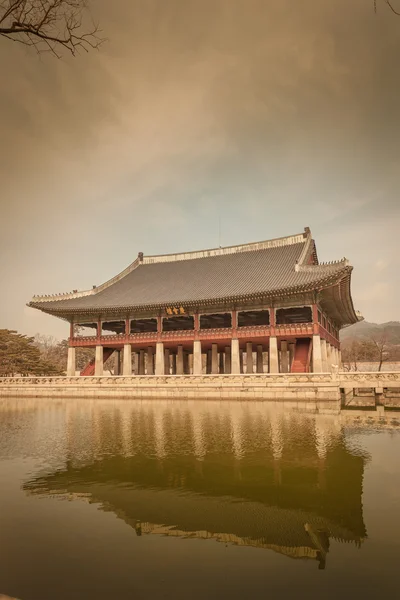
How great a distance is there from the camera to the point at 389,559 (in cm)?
570

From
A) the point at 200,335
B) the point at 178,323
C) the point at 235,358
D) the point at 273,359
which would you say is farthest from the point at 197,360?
the point at 178,323

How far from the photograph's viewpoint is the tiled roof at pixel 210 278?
34.5 meters

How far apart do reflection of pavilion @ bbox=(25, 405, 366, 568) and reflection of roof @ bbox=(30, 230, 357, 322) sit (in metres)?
18.7

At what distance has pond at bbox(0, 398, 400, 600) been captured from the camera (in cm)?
520

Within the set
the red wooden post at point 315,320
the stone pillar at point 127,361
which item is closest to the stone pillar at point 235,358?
the red wooden post at point 315,320

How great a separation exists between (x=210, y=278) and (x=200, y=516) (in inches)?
1369

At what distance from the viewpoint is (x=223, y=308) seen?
36125mm

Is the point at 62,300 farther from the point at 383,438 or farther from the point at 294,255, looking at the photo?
the point at 383,438

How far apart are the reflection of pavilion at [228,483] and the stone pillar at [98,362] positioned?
76.4 feet

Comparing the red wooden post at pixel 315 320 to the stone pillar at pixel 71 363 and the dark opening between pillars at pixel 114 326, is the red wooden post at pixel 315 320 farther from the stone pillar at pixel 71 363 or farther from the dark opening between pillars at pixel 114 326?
the stone pillar at pixel 71 363

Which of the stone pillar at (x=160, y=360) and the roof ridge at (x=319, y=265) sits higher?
the roof ridge at (x=319, y=265)

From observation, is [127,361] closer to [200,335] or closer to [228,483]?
[200,335]

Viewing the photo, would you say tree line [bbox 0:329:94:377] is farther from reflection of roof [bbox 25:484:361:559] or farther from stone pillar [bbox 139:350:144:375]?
reflection of roof [bbox 25:484:361:559]

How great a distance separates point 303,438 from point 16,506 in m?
9.63
